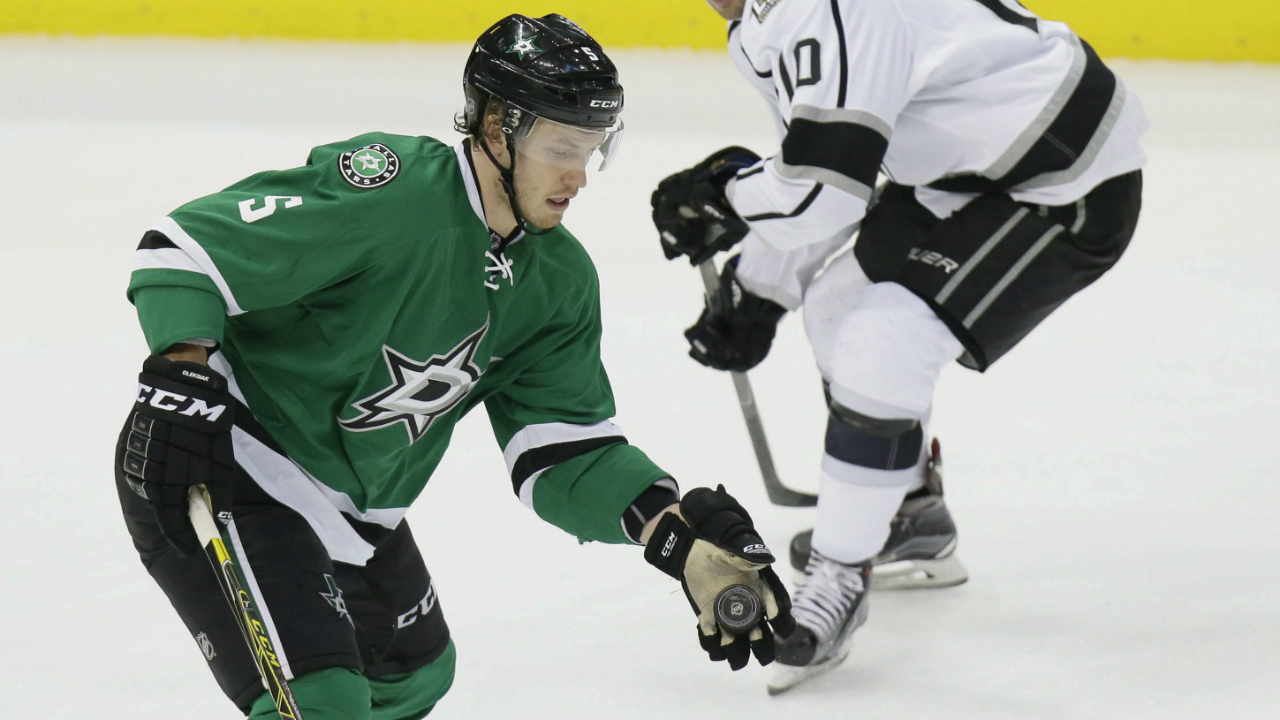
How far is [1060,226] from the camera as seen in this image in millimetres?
2479

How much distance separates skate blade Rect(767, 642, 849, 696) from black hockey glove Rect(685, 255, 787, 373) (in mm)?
640

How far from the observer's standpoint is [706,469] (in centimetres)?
330

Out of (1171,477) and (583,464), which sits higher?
(583,464)

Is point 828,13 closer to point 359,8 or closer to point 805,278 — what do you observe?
point 805,278

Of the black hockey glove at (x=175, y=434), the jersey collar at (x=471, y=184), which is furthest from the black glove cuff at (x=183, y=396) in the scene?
the jersey collar at (x=471, y=184)

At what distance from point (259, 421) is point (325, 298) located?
0.20m

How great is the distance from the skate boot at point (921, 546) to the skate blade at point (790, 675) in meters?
0.34

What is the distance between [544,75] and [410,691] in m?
0.91

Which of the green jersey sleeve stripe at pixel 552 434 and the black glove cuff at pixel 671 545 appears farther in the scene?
the green jersey sleeve stripe at pixel 552 434

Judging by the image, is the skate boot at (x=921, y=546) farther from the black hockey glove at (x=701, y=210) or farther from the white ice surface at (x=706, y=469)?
the black hockey glove at (x=701, y=210)

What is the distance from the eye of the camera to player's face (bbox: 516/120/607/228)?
184 cm

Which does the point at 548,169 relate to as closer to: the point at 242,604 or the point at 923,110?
the point at 242,604

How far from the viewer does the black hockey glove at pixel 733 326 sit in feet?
9.57

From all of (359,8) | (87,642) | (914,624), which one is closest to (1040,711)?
(914,624)
